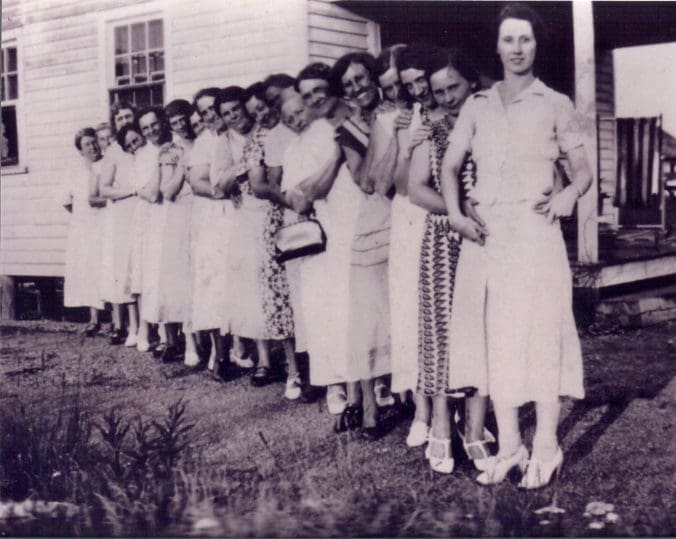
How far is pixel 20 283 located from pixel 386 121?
24.9 ft

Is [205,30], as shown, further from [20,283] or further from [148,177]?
[20,283]

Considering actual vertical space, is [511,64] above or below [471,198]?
above

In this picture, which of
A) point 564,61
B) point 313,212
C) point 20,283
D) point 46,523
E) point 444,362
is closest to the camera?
point 46,523

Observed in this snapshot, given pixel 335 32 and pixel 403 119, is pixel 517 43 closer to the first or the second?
pixel 403 119

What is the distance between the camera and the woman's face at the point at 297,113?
4363mm

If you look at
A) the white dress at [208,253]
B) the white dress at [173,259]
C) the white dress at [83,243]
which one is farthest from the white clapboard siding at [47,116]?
the white dress at [208,253]

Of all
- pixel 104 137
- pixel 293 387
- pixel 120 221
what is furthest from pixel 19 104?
pixel 293 387

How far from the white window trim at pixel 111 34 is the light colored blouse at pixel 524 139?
561 cm

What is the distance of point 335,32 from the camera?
7.62 metres

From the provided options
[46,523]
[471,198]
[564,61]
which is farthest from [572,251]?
[46,523]

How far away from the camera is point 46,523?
3248mm

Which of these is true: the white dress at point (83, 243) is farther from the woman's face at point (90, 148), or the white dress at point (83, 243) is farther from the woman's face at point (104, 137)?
the woman's face at point (104, 137)

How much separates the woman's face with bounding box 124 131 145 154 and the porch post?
338cm

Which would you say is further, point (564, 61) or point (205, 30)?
point (564, 61)
